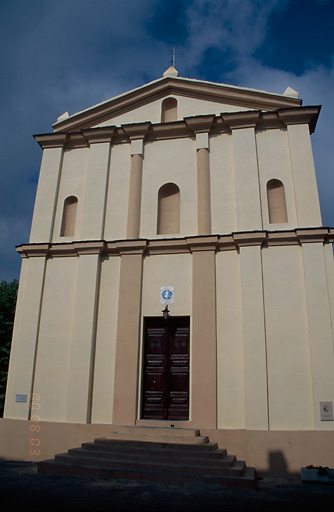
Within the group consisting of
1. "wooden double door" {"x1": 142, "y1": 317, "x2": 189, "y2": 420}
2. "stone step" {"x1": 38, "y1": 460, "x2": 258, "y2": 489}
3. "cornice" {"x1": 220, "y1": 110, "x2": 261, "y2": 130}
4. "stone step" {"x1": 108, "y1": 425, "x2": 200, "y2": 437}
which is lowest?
"stone step" {"x1": 38, "y1": 460, "x2": 258, "y2": 489}

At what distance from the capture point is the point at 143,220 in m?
12.4

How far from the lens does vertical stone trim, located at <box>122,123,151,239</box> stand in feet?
40.2

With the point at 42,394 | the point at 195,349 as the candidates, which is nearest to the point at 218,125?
the point at 195,349

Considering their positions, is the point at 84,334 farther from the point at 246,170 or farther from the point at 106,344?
the point at 246,170

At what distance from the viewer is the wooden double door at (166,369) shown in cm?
1062

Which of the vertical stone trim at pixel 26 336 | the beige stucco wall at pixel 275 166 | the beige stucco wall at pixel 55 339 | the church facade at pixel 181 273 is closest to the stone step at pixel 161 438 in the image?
the church facade at pixel 181 273

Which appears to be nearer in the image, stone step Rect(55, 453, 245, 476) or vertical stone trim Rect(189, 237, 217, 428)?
stone step Rect(55, 453, 245, 476)

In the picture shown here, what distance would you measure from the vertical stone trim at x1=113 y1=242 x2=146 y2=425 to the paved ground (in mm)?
2615

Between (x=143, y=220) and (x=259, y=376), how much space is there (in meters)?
5.54

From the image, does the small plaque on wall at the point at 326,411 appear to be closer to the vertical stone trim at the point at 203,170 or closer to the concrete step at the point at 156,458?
the concrete step at the point at 156,458

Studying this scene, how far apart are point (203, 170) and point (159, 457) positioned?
7843 millimetres

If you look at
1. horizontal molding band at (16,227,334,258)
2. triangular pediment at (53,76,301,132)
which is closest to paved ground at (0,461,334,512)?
horizontal molding band at (16,227,334,258)

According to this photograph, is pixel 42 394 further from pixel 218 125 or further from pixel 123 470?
pixel 218 125

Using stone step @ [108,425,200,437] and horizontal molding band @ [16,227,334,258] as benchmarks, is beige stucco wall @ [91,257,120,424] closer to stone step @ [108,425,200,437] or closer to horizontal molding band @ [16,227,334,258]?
horizontal molding band @ [16,227,334,258]
